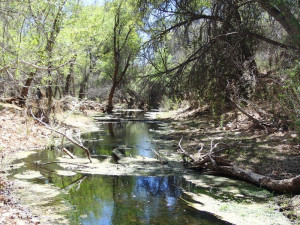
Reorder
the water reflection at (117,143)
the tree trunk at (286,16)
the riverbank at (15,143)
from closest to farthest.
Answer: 1. the riverbank at (15,143)
2. the tree trunk at (286,16)
3. the water reflection at (117,143)

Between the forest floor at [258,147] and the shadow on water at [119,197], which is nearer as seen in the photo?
the shadow on water at [119,197]

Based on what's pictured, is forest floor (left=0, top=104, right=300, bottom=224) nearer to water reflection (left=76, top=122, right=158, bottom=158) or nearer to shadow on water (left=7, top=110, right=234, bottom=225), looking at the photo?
shadow on water (left=7, top=110, right=234, bottom=225)

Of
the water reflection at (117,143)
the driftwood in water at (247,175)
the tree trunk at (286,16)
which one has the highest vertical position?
the tree trunk at (286,16)

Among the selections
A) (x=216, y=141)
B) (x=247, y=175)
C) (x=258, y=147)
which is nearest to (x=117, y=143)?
(x=216, y=141)

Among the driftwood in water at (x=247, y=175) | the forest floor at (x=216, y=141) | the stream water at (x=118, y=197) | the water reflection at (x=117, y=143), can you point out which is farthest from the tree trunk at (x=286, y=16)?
the water reflection at (x=117, y=143)

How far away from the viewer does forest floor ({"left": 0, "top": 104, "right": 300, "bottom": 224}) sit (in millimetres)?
5113

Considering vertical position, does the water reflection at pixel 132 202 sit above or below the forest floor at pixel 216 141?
below

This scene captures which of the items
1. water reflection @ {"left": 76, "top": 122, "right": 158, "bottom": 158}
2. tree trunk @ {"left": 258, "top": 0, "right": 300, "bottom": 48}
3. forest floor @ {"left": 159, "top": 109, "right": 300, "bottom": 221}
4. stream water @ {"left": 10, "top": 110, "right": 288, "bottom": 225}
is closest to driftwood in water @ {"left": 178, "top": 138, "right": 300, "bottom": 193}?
forest floor @ {"left": 159, "top": 109, "right": 300, "bottom": 221}

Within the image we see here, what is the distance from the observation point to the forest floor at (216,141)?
511 centimetres

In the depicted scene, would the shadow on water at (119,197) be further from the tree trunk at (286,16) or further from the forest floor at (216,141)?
the tree trunk at (286,16)

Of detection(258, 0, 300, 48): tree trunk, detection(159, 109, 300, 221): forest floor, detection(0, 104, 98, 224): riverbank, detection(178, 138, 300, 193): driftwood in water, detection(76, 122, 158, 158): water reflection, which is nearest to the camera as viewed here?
detection(0, 104, 98, 224): riverbank

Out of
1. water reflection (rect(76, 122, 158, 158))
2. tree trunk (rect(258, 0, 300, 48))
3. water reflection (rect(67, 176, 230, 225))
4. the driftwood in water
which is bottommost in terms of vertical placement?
water reflection (rect(67, 176, 230, 225))

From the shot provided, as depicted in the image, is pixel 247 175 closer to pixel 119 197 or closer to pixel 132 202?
pixel 132 202

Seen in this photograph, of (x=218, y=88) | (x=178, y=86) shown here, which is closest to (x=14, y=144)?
(x=178, y=86)
